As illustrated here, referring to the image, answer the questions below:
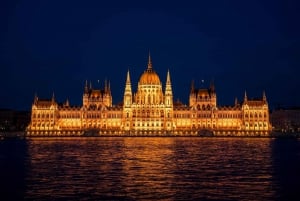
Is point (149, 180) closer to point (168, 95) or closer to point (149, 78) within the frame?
point (168, 95)

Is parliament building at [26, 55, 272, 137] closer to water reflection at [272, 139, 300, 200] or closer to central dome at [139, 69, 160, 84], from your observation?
central dome at [139, 69, 160, 84]

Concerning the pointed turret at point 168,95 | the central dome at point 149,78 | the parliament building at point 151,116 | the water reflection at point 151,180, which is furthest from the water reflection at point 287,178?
the central dome at point 149,78

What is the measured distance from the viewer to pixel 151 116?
167750mm

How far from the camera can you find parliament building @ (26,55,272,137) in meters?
163

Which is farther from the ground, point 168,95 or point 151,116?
point 168,95

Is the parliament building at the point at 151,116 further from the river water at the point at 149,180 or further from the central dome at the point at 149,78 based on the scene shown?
the river water at the point at 149,180

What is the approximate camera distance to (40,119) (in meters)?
170

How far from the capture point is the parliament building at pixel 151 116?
163 metres

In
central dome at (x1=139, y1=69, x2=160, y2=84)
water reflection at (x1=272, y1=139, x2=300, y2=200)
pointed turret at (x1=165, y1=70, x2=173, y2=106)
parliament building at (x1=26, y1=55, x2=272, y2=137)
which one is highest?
central dome at (x1=139, y1=69, x2=160, y2=84)

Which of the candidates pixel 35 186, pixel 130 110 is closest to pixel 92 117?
pixel 130 110

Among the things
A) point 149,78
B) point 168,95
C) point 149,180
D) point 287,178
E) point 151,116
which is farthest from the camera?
point 149,78

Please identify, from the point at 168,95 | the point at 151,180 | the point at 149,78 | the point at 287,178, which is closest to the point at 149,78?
the point at 149,78

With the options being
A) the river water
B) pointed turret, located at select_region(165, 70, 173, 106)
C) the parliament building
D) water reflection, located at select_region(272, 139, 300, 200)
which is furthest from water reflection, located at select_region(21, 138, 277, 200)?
pointed turret, located at select_region(165, 70, 173, 106)

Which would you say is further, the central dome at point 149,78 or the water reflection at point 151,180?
the central dome at point 149,78
